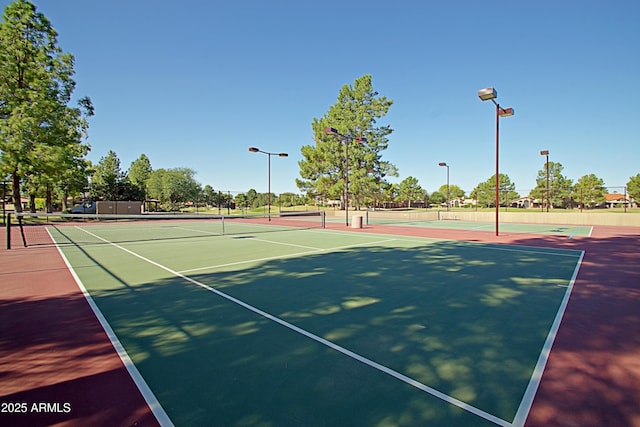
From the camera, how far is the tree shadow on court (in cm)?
261

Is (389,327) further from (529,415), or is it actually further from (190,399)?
(190,399)

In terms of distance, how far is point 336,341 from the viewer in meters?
3.84

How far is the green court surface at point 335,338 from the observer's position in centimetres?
260

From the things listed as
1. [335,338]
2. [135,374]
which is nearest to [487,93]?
[335,338]

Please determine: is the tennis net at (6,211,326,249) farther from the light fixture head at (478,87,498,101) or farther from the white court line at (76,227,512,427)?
the light fixture head at (478,87,498,101)

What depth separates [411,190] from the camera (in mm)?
82250

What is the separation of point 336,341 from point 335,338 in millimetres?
92

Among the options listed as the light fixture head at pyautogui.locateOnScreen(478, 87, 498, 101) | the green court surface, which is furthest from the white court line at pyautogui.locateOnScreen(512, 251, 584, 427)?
the light fixture head at pyautogui.locateOnScreen(478, 87, 498, 101)

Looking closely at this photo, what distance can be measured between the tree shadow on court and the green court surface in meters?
0.02

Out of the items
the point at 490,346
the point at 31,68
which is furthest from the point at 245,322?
the point at 31,68

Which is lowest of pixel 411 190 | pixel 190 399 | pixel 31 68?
pixel 190 399

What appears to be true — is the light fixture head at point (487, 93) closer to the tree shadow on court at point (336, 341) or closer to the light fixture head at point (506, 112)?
the light fixture head at point (506, 112)

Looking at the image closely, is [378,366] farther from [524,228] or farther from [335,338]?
[524,228]

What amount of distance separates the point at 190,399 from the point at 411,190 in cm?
8381
